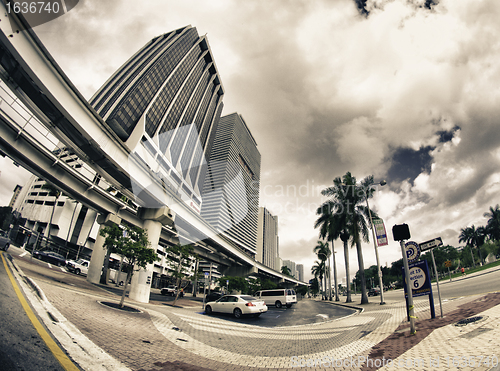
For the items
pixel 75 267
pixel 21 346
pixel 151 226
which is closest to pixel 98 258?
pixel 75 267

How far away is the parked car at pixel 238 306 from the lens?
13.3 m

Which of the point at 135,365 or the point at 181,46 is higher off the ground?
the point at 181,46

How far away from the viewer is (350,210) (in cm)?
2931

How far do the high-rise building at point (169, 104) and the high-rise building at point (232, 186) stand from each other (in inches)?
464


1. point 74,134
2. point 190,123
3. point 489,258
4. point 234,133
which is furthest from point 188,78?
point 489,258

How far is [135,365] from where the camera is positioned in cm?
399

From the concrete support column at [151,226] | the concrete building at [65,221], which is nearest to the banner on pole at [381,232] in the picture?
the concrete support column at [151,226]

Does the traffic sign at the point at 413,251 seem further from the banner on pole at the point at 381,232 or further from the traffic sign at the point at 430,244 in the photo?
the banner on pole at the point at 381,232

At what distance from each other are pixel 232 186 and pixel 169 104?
2472 inches

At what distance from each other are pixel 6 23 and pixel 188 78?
11965 centimetres

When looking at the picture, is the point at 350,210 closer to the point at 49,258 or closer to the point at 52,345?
the point at 52,345

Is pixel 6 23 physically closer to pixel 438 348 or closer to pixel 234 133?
pixel 438 348

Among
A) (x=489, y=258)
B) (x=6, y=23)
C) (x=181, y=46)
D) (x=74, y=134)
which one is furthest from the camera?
(x=181, y=46)

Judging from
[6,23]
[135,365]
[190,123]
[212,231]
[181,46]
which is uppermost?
[181,46]
